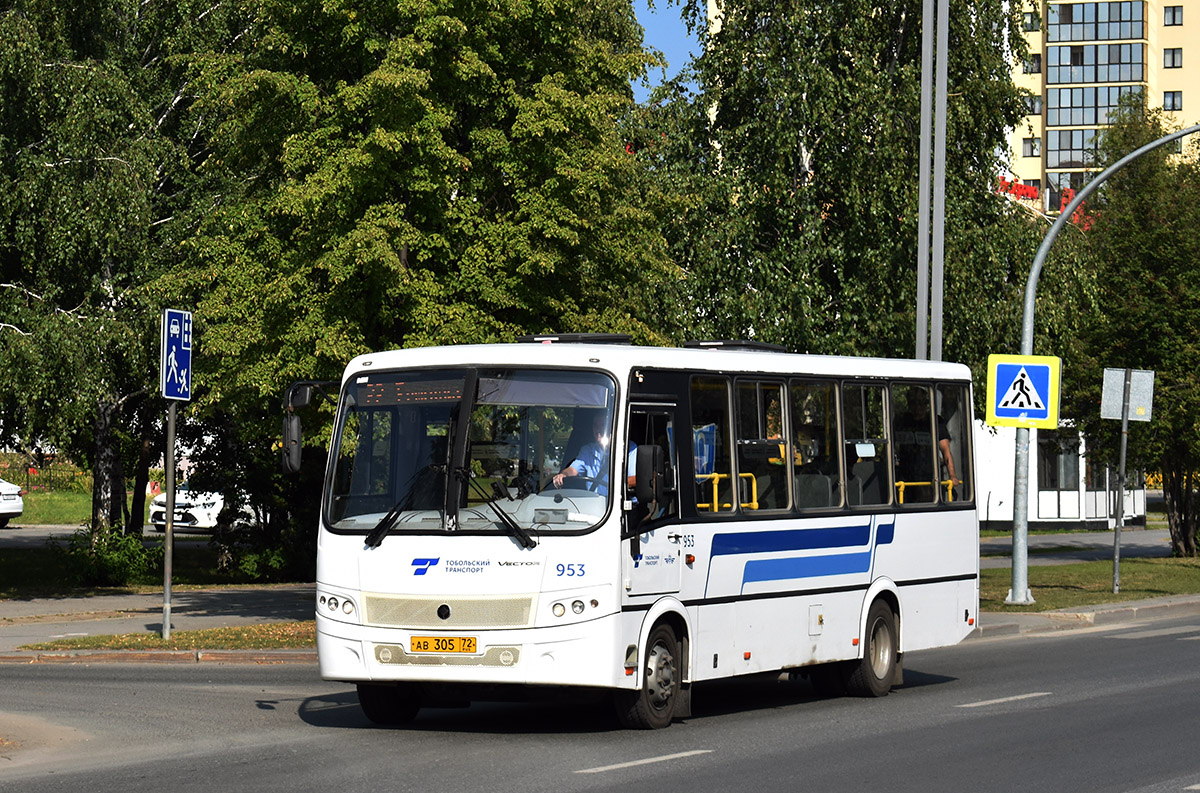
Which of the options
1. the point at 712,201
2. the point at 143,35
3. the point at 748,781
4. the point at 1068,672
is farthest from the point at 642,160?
the point at 748,781

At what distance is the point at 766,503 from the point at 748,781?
446cm

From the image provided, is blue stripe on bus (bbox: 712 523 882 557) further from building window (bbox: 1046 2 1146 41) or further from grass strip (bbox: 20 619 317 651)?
building window (bbox: 1046 2 1146 41)

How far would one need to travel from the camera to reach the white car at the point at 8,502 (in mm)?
54269

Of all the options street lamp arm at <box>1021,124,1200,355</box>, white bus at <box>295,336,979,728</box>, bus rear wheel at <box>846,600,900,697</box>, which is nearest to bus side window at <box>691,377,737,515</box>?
white bus at <box>295,336,979,728</box>

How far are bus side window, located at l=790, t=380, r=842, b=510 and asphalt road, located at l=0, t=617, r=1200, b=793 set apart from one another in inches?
71.7

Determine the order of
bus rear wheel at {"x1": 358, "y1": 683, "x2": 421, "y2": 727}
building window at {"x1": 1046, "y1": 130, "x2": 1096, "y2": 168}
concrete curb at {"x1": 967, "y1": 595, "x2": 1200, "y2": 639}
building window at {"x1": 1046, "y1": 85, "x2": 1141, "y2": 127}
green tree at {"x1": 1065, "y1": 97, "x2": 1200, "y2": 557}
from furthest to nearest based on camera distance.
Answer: building window at {"x1": 1046, "y1": 130, "x2": 1096, "y2": 168} < building window at {"x1": 1046, "y1": 85, "x2": 1141, "y2": 127} < green tree at {"x1": 1065, "y1": 97, "x2": 1200, "y2": 557} < concrete curb at {"x1": 967, "y1": 595, "x2": 1200, "y2": 639} < bus rear wheel at {"x1": 358, "y1": 683, "x2": 421, "y2": 727}

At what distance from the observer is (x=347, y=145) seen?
21.6 meters

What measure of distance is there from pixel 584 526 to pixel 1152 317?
3018 centimetres

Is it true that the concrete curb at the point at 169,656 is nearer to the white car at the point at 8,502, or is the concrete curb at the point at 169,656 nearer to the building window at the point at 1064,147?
the white car at the point at 8,502

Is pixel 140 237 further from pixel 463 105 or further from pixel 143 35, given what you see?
pixel 463 105

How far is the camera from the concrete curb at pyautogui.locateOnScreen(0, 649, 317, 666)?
1875cm

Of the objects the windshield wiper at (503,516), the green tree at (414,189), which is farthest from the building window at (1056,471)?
the windshield wiper at (503,516)

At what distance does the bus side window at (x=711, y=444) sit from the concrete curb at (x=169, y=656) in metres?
6.39

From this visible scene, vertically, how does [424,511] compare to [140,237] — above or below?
below
